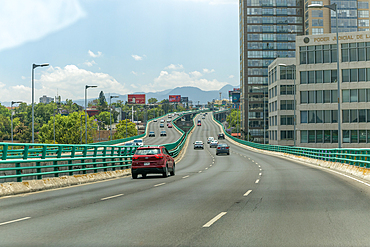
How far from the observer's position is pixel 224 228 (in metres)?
8.33

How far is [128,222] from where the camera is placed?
29.7 ft

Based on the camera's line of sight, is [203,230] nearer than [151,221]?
Yes

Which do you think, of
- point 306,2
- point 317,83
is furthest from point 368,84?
point 306,2

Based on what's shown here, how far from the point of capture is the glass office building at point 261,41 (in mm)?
153375

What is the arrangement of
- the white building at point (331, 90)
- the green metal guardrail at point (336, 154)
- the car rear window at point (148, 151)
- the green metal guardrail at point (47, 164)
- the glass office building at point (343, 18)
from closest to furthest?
the green metal guardrail at point (47, 164) < the car rear window at point (148, 151) < the green metal guardrail at point (336, 154) < the white building at point (331, 90) < the glass office building at point (343, 18)

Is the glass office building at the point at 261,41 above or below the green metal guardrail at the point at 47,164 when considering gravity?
above

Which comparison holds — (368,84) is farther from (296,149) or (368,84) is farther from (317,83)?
(296,149)

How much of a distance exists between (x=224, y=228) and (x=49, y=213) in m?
4.56

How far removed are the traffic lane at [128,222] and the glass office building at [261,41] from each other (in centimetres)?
Answer: 14251

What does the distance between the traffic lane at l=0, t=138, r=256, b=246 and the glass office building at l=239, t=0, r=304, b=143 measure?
142507mm

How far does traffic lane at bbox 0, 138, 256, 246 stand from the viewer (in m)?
7.39

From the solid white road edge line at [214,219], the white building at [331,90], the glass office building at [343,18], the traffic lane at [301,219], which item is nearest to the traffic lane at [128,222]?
the solid white road edge line at [214,219]

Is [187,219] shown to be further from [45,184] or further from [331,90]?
[331,90]

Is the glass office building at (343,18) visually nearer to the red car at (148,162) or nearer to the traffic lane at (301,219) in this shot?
the red car at (148,162)
